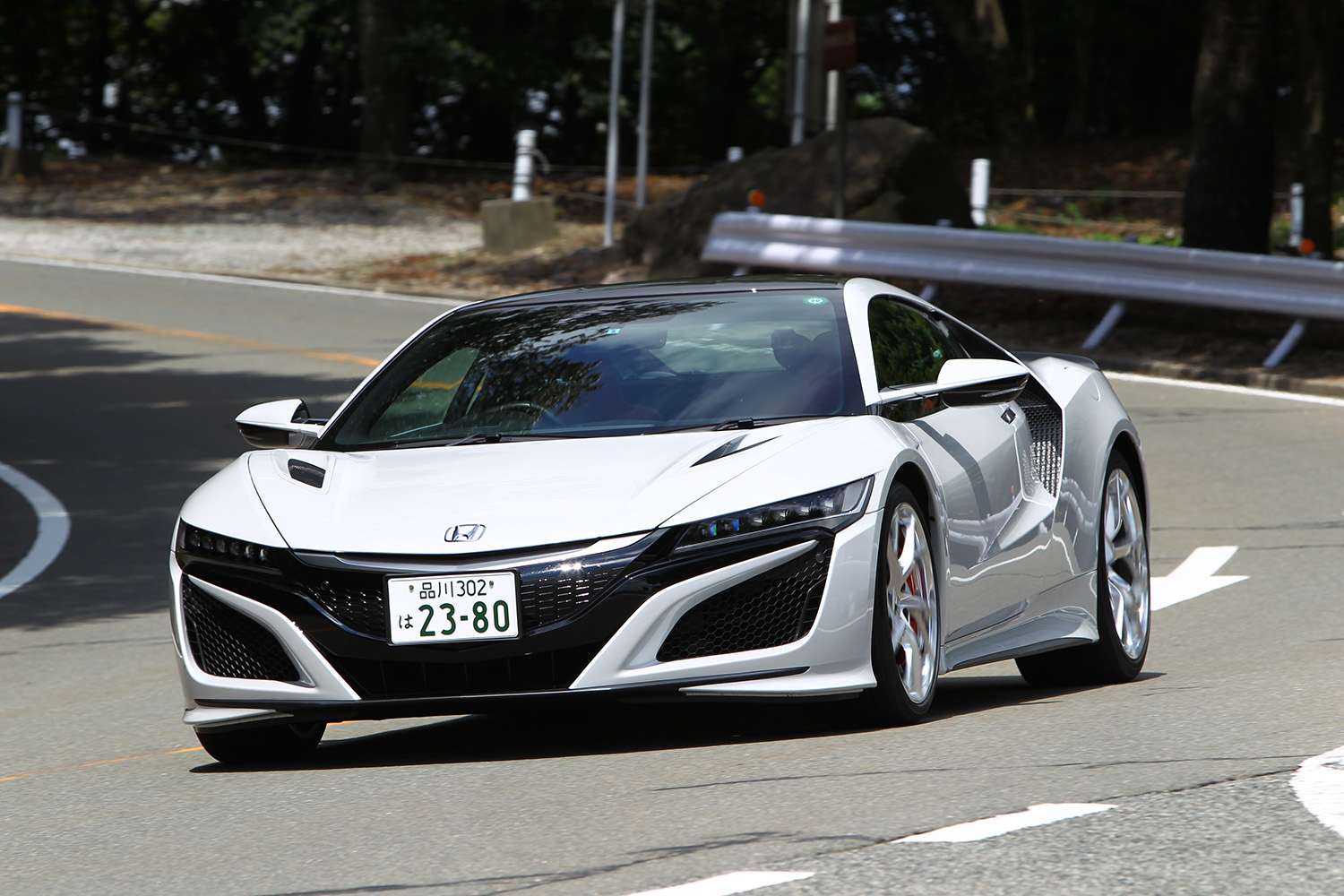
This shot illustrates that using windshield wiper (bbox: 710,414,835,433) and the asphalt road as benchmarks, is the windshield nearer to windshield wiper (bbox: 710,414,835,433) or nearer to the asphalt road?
windshield wiper (bbox: 710,414,835,433)

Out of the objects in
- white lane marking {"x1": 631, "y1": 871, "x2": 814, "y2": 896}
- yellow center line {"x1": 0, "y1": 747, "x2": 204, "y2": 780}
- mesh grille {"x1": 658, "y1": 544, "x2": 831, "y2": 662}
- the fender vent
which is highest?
the fender vent

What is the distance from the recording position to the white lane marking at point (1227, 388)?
15227 millimetres

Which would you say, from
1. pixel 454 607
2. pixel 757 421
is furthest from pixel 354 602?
pixel 757 421

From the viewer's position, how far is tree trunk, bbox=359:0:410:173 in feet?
103

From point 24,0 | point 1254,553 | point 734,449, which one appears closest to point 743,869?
point 734,449

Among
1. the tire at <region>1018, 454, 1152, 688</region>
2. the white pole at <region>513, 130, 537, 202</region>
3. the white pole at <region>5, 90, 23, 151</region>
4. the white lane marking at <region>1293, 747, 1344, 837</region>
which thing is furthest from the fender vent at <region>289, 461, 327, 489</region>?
the white pole at <region>5, 90, 23, 151</region>

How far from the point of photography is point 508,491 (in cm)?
539

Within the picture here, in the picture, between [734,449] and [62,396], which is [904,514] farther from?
[62,396]

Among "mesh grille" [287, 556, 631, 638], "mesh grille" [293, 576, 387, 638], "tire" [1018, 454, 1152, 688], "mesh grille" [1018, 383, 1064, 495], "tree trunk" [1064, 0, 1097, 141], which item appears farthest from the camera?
"tree trunk" [1064, 0, 1097, 141]

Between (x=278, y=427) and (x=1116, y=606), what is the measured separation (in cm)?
286

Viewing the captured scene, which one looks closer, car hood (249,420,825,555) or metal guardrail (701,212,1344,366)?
car hood (249,420,825,555)

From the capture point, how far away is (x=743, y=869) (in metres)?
3.99

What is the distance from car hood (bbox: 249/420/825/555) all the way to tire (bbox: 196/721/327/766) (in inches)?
26.9

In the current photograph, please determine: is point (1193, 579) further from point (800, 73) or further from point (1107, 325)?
point (800, 73)
